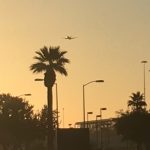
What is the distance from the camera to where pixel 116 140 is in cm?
17750

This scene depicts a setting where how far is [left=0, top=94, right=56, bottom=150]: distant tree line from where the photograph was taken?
336 ft

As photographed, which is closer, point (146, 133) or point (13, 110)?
point (13, 110)

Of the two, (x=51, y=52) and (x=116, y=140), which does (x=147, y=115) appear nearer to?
(x=51, y=52)

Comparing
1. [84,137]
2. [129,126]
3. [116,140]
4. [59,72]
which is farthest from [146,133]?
[116,140]

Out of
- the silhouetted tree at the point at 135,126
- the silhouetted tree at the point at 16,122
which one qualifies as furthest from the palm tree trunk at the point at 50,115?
the silhouetted tree at the point at 135,126

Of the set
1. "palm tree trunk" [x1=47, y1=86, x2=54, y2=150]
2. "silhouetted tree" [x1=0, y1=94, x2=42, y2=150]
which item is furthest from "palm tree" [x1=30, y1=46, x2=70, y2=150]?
"silhouetted tree" [x1=0, y1=94, x2=42, y2=150]

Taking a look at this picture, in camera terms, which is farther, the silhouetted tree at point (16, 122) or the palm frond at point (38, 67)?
the silhouetted tree at point (16, 122)

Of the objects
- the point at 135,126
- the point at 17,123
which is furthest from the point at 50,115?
the point at 135,126

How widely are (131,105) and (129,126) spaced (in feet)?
34.1

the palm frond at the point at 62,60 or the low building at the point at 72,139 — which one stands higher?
the palm frond at the point at 62,60

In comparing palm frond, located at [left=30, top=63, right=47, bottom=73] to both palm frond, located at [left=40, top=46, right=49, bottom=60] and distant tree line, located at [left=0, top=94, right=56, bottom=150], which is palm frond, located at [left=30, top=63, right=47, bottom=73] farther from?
distant tree line, located at [left=0, top=94, right=56, bottom=150]

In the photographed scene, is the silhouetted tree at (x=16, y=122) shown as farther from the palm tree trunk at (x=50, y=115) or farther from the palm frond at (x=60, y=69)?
the palm frond at (x=60, y=69)

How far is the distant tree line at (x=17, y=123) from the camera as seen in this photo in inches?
4035

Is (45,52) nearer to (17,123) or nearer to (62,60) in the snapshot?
(62,60)
